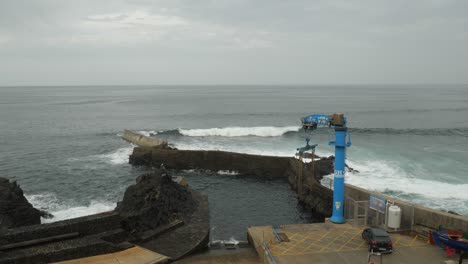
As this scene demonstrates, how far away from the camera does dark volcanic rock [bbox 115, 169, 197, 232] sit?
1814 centimetres

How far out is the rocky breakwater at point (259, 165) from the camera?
90.2ft

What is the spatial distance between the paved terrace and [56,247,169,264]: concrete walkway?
14.2 ft

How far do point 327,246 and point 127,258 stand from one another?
821 cm

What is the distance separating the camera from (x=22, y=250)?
14648mm

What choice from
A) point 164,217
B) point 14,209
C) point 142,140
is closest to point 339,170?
point 164,217

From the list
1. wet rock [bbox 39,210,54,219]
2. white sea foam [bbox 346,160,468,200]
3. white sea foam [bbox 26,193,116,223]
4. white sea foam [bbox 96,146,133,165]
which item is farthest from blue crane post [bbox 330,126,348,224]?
white sea foam [bbox 96,146,133,165]

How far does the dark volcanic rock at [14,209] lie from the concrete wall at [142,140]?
70.9ft

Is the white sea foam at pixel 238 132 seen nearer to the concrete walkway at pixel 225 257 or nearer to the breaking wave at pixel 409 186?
the breaking wave at pixel 409 186

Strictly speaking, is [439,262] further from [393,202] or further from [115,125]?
[115,125]

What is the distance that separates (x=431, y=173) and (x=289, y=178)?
45.9 feet

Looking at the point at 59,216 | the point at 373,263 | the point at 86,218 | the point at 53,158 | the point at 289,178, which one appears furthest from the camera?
the point at 53,158

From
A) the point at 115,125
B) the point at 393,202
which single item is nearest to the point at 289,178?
the point at 393,202

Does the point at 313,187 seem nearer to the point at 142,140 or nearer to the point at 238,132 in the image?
the point at 142,140

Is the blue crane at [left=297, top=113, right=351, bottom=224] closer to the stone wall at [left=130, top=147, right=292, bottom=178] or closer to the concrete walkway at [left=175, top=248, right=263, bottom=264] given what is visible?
the concrete walkway at [left=175, top=248, right=263, bottom=264]
